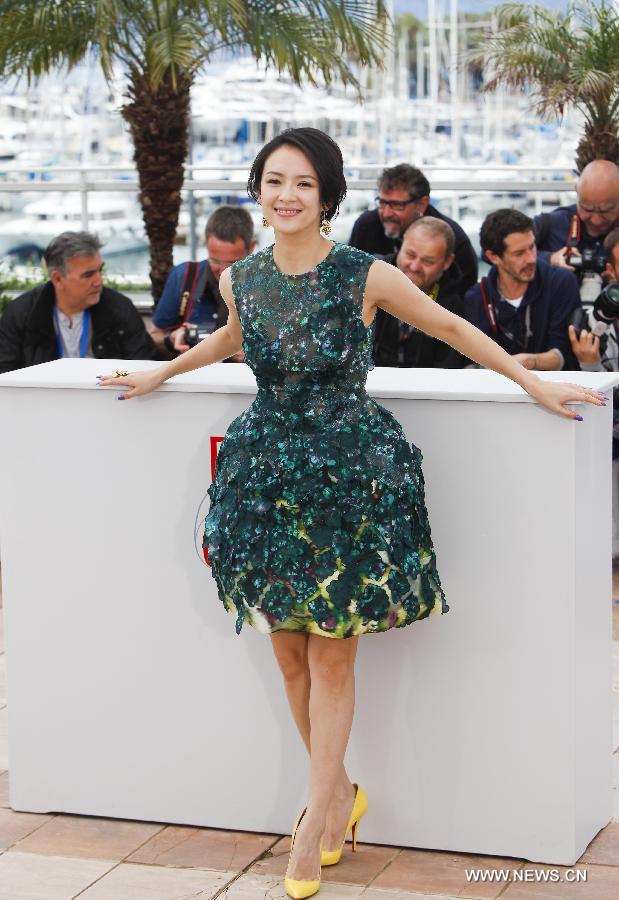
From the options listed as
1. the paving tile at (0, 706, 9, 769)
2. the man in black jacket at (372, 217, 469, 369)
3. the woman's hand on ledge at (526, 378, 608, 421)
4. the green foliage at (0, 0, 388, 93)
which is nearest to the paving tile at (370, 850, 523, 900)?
the woman's hand on ledge at (526, 378, 608, 421)

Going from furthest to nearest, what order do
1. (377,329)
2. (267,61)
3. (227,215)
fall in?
(267,61), (227,215), (377,329)

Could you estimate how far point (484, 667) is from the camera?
11.5 ft

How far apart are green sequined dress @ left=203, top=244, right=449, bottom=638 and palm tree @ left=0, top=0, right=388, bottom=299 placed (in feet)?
25.3

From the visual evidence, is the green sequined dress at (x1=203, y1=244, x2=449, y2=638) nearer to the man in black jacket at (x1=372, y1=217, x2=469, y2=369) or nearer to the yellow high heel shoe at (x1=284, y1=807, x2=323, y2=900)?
the yellow high heel shoe at (x1=284, y1=807, x2=323, y2=900)

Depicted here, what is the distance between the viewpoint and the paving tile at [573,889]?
11.0 feet

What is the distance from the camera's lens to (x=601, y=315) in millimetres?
6082

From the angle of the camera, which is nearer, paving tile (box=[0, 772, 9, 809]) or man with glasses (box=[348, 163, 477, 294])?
paving tile (box=[0, 772, 9, 809])

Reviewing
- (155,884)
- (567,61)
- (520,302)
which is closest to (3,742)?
(155,884)

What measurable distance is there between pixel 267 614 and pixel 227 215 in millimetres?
3387

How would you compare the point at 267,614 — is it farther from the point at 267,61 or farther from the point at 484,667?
the point at 267,61

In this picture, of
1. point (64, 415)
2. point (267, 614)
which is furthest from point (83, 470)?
point (267, 614)

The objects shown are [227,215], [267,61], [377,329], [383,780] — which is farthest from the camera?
[267,61]

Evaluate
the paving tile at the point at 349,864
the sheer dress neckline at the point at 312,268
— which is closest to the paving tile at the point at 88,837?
the paving tile at the point at 349,864

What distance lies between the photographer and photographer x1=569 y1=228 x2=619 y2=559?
19.3 feet
